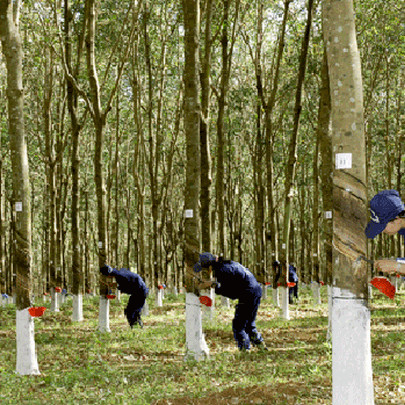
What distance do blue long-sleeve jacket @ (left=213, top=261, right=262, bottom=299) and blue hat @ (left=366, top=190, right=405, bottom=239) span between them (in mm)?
4458

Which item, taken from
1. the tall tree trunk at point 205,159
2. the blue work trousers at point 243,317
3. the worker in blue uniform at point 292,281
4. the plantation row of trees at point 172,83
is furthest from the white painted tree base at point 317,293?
the blue work trousers at point 243,317

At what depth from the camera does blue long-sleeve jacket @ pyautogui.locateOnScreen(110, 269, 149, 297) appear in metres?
12.5

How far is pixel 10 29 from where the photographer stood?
8.38m

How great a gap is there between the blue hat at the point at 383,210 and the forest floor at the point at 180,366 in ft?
6.97

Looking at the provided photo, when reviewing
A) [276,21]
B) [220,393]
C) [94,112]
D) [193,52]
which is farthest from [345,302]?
[276,21]

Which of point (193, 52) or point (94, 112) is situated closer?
point (193, 52)

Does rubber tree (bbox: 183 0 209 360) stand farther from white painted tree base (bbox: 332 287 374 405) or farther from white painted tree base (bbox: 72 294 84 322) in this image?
white painted tree base (bbox: 72 294 84 322)

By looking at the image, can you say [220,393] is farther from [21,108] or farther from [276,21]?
[276,21]

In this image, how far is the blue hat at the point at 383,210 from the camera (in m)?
4.58

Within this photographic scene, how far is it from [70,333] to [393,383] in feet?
25.2


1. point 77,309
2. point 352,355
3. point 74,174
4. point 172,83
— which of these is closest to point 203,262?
point 352,355

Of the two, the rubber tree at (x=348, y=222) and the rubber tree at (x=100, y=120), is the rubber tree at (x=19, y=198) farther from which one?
the rubber tree at (x=348, y=222)

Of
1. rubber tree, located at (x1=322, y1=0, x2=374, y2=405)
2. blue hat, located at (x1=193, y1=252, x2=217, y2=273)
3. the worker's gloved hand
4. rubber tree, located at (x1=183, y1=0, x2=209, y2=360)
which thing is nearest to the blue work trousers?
rubber tree, located at (x1=183, y1=0, x2=209, y2=360)

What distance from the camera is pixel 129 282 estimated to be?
12.6 meters
